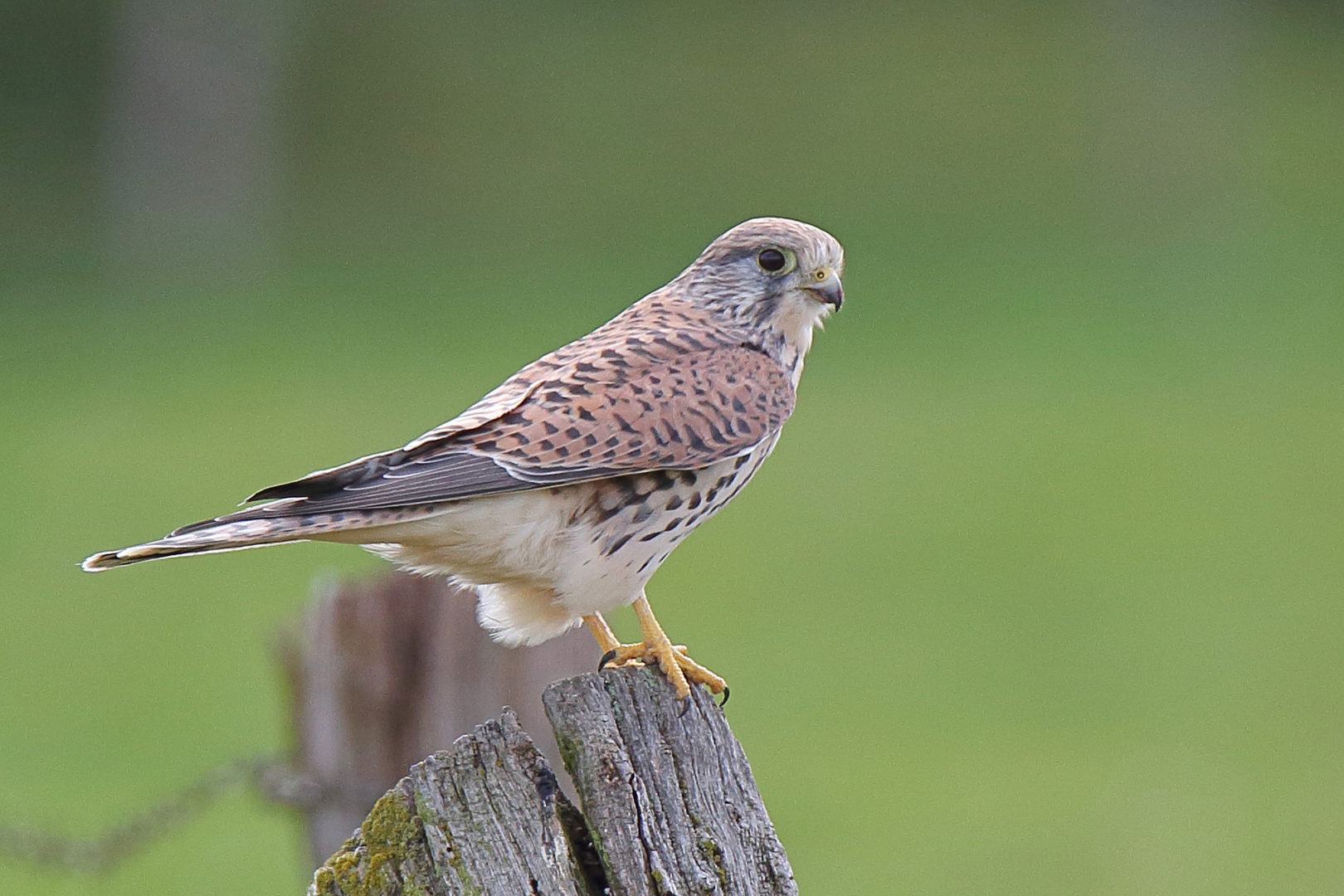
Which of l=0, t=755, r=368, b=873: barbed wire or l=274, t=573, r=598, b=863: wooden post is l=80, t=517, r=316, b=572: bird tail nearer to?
l=274, t=573, r=598, b=863: wooden post

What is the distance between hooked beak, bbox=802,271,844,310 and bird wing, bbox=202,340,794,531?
234 millimetres

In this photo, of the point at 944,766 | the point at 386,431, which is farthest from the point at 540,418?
the point at 386,431

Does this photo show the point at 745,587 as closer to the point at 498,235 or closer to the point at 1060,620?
the point at 1060,620

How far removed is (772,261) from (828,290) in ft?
0.49

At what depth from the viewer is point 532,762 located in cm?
245

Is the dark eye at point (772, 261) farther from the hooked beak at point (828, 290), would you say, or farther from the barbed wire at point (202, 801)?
the barbed wire at point (202, 801)

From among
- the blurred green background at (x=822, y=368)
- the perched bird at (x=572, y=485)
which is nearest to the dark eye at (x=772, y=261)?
the perched bird at (x=572, y=485)

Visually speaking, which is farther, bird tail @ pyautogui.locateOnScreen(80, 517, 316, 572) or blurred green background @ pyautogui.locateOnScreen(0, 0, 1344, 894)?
blurred green background @ pyautogui.locateOnScreen(0, 0, 1344, 894)

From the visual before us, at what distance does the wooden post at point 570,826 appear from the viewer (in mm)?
2373

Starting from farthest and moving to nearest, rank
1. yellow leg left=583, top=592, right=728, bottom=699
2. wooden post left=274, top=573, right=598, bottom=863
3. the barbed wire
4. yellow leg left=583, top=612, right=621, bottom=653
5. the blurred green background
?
the blurred green background → the barbed wire → wooden post left=274, top=573, right=598, bottom=863 → yellow leg left=583, top=612, right=621, bottom=653 → yellow leg left=583, top=592, right=728, bottom=699

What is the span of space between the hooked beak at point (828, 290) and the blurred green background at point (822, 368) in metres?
3.99

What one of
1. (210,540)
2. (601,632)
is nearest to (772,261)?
(601,632)

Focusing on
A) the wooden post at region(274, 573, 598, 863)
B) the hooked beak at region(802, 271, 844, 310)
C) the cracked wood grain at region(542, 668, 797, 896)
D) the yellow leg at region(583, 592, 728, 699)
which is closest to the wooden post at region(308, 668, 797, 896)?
the cracked wood grain at region(542, 668, 797, 896)

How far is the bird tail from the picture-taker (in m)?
2.89
